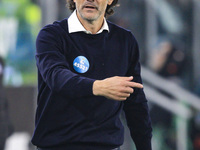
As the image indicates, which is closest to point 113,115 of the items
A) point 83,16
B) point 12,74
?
point 83,16

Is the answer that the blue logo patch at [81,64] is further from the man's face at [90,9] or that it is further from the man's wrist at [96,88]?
the man's wrist at [96,88]

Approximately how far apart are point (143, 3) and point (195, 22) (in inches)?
32.2

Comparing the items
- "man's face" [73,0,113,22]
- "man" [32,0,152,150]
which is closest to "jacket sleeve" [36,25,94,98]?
"man" [32,0,152,150]

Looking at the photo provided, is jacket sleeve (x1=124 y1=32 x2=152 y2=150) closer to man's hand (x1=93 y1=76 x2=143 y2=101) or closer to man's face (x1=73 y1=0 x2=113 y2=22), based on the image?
man's face (x1=73 y1=0 x2=113 y2=22)

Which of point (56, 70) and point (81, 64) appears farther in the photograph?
point (81, 64)

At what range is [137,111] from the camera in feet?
10.8

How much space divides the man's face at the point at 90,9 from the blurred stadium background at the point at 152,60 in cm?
414

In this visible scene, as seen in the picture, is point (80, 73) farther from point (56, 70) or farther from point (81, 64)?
point (56, 70)

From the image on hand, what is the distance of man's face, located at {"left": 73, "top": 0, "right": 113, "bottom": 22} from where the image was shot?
9.87 ft

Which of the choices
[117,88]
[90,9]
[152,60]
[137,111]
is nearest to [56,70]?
[117,88]

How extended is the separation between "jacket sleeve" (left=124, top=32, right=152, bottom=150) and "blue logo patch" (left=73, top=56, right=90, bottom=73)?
1.26 feet

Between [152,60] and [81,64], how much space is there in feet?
15.1

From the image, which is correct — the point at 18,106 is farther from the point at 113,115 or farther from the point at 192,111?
the point at 113,115

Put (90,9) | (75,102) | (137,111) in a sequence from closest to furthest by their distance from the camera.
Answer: (75,102) < (90,9) < (137,111)
